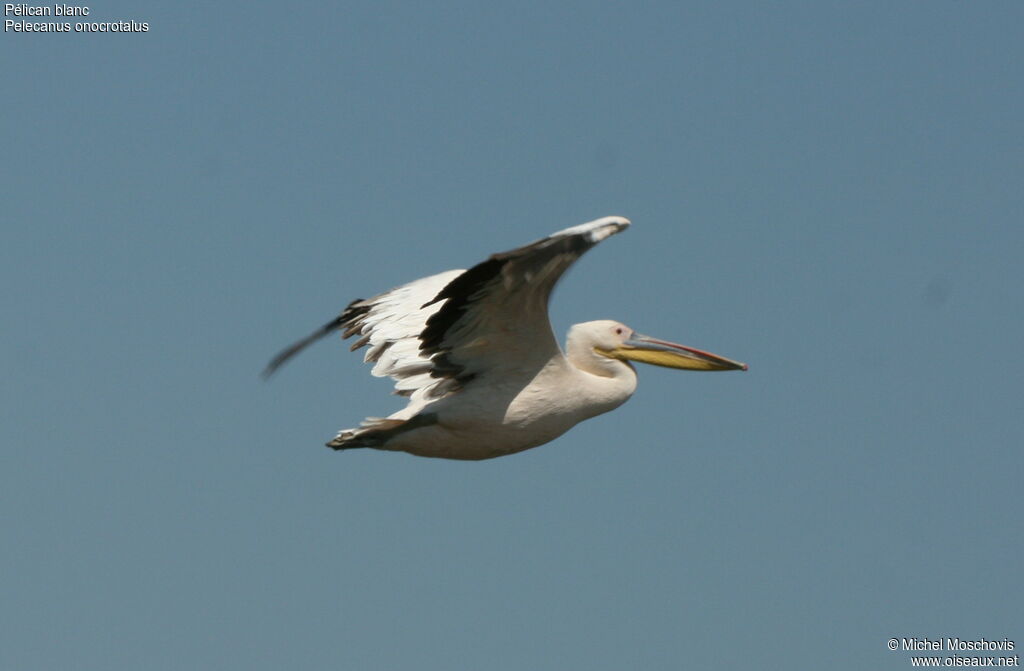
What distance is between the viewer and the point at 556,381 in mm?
11609

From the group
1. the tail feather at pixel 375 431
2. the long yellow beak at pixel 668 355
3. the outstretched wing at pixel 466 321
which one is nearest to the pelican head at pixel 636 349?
the long yellow beak at pixel 668 355

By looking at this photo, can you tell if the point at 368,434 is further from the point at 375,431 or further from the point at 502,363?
the point at 502,363

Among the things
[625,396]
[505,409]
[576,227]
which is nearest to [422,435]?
[505,409]

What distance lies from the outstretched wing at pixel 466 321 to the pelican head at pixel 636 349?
3.60ft

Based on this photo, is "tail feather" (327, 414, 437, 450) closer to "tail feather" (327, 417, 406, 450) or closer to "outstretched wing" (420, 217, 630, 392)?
"tail feather" (327, 417, 406, 450)

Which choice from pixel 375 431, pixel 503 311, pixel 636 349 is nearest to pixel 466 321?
pixel 503 311

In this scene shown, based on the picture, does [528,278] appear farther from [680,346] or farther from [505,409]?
[680,346]

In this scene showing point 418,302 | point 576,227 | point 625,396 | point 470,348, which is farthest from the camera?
point 418,302

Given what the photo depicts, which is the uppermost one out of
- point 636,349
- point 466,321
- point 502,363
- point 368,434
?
point 636,349

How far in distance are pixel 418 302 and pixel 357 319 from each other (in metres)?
0.52

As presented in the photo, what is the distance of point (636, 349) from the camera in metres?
12.7

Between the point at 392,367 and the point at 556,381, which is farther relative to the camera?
the point at 392,367

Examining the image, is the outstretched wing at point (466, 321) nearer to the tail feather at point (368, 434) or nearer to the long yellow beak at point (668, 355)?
the tail feather at point (368, 434)

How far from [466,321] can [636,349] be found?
2049mm
